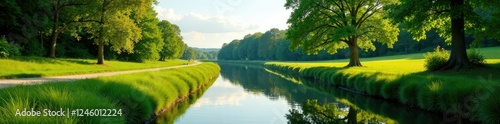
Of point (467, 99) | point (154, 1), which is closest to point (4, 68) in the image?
point (154, 1)

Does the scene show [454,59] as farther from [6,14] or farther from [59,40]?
[59,40]

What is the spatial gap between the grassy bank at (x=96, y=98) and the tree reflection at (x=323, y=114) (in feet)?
20.4

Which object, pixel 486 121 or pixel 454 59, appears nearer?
pixel 486 121

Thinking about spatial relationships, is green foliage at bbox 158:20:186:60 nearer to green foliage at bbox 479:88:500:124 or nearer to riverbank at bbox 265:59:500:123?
riverbank at bbox 265:59:500:123

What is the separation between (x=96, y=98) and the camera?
9500 mm

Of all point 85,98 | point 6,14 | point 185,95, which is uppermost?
point 6,14

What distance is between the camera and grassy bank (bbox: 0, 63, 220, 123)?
7221 millimetres

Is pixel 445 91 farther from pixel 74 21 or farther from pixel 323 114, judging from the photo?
pixel 74 21

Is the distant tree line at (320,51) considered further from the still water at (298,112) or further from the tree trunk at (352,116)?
the tree trunk at (352,116)

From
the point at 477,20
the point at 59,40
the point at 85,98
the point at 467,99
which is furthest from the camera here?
the point at 59,40

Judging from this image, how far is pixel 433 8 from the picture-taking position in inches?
899

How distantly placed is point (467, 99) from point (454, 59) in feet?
38.4

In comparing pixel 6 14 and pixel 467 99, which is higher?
pixel 6 14

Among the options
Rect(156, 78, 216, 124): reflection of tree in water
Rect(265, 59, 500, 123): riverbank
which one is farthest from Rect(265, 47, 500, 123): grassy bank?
Rect(156, 78, 216, 124): reflection of tree in water
